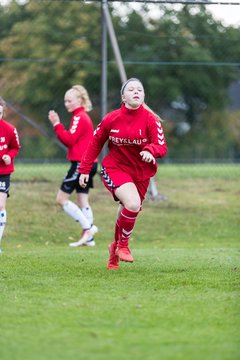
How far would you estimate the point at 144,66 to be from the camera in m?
18.5

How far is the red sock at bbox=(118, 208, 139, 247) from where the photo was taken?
830cm

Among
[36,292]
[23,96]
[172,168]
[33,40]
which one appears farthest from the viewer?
[33,40]

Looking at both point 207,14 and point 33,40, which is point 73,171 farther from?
point 33,40

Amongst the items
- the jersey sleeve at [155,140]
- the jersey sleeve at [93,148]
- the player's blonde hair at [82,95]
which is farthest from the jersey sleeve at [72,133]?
the jersey sleeve at [155,140]

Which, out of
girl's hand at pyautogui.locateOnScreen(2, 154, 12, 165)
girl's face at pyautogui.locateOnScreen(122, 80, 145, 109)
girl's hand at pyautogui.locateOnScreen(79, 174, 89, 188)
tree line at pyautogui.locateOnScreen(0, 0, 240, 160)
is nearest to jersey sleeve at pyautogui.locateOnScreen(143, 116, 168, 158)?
girl's face at pyautogui.locateOnScreen(122, 80, 145, 109)

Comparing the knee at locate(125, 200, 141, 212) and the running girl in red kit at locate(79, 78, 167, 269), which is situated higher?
the running girl in red kit at locate(79, 78, 167, 269)

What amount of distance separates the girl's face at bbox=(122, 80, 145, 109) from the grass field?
64.5 inches

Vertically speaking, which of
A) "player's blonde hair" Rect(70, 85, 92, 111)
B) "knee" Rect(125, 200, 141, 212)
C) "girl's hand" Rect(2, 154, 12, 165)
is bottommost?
"knee" Rect(125, 200, 141, 212)

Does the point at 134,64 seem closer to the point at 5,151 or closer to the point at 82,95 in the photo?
the point at 82,95

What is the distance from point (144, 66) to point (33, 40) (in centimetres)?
590

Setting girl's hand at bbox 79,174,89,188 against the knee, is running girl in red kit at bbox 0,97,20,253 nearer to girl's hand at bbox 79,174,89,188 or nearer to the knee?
girl's hand at bbox 79,174,89,188

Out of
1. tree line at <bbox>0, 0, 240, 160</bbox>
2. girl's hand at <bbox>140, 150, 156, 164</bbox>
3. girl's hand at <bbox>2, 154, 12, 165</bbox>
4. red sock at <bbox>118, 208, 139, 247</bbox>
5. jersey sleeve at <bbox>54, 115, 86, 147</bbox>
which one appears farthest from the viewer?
tree line at <bbox>0, 0, 240, 160</bbox>

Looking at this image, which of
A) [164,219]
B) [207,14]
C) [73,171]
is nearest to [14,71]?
[207,14]

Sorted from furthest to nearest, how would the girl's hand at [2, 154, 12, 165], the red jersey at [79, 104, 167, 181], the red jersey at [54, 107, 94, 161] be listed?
the red jersey at [54, 107, 94, 161] → the girl's hand at [2, 154, 12, 165] → the red jersey at [79, 104, 167, 181]
